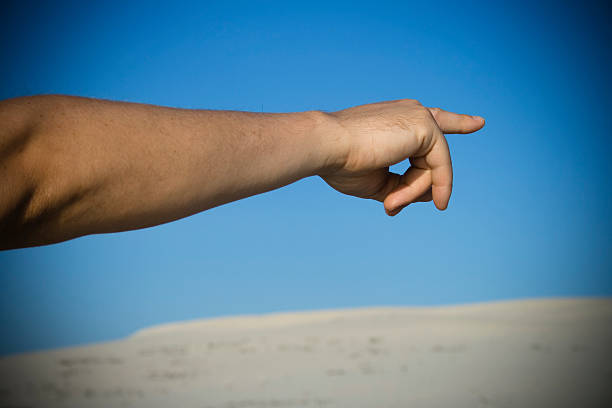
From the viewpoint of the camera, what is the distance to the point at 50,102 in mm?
1373

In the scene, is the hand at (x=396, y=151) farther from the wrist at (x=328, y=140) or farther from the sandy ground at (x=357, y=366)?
the sandy ground at (x=357, y=366)

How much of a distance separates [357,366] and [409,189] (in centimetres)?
1494

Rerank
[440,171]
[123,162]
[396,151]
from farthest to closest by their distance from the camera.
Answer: [440,171] → [396,151] → [123,162]

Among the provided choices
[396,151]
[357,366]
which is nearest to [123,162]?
[396,151]

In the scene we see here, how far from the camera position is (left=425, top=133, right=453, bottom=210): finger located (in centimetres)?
213

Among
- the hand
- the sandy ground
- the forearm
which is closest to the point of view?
the forearm

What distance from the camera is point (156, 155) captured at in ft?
4.75

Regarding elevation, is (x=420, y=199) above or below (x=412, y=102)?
below

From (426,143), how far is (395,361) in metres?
15.6

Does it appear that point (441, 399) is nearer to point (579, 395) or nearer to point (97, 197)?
point (579, 395)

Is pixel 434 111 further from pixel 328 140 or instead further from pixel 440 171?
pixel 328 140

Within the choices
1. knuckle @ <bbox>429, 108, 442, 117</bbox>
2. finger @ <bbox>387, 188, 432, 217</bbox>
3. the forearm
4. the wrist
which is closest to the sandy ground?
finger @ <bbox>387, 188, 432, 217</bbox>

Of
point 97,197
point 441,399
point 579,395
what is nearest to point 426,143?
point 97,197

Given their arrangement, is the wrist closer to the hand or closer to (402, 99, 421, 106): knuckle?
the hand
